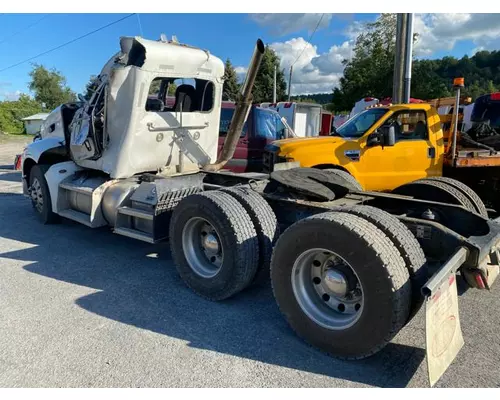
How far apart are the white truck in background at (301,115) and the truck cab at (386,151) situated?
10186mm

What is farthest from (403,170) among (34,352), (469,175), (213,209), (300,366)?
(34,352)

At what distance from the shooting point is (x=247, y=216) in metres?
3.93

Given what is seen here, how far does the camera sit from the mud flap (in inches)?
101

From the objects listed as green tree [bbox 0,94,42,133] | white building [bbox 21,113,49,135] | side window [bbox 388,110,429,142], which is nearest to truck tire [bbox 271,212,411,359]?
side window [bbox 388,110,429,142]

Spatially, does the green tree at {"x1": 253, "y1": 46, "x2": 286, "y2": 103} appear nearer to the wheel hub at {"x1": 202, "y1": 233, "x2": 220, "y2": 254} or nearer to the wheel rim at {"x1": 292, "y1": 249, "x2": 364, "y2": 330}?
the wheel hub at {"x1": 202, "y1": 233, "x2": 220, "y2": 254}

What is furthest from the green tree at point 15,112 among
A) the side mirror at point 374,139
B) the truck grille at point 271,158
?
the side mirror at point 374,139

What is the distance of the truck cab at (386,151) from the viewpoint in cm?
701

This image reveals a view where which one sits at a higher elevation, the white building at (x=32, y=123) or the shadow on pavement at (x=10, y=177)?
the white building at (x=32, y=123)

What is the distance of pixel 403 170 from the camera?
23.2 ft

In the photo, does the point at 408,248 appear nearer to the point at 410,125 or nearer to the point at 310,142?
the point at 310,142

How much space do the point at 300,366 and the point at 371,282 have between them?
810 millimetres

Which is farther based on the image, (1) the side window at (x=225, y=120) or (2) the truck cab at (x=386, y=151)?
(1) the side window at (x=225, y=120)

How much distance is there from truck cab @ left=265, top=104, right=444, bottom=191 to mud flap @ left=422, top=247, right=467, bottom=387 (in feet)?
13.7

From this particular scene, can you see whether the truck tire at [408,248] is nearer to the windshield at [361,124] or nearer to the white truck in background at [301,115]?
the windshield at [361,124]
